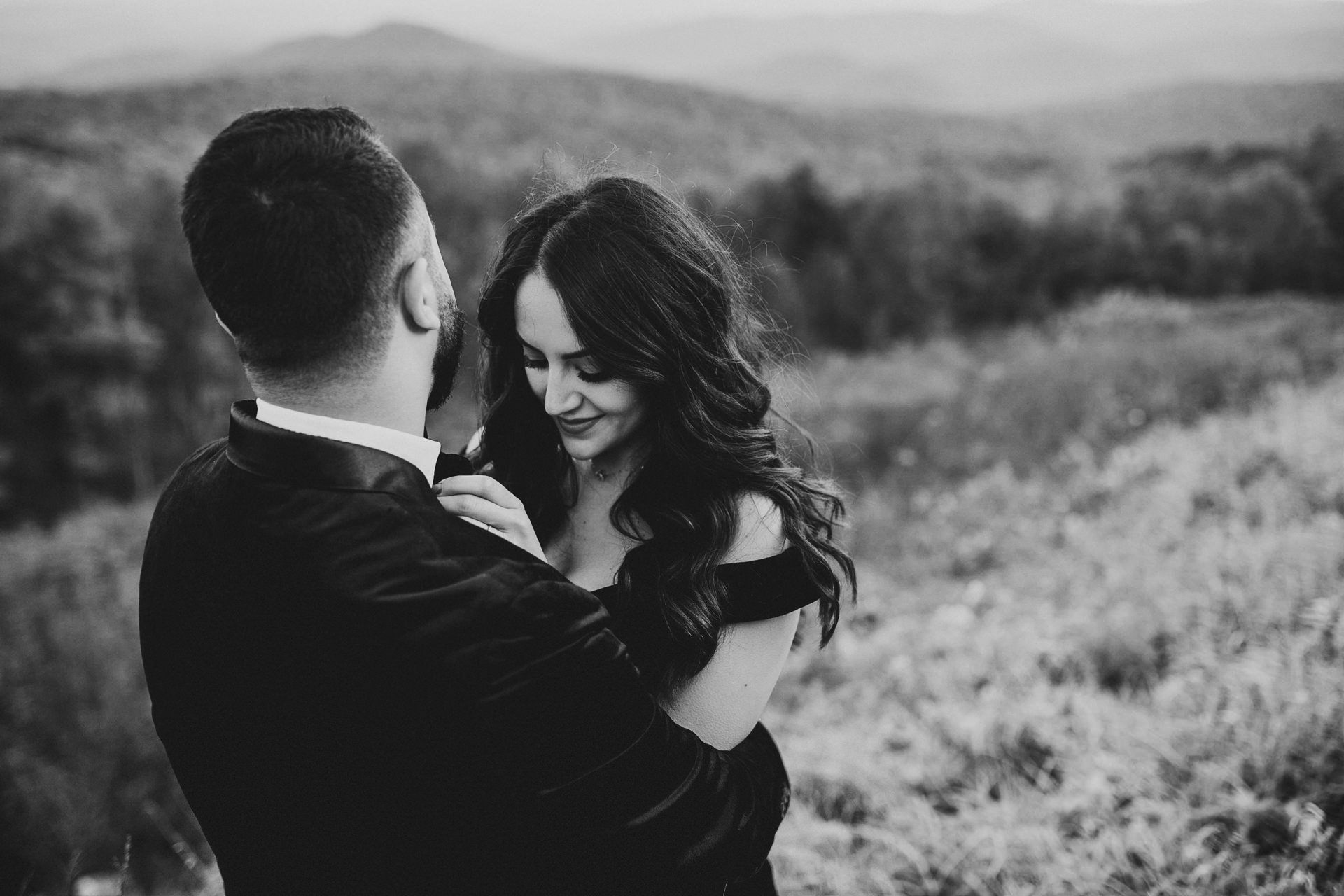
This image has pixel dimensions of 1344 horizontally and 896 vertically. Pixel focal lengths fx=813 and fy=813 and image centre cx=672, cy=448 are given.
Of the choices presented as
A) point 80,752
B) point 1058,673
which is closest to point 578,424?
point 1058,673

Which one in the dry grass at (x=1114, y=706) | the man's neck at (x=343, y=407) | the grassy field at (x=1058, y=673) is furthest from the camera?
the grassy field at (x=1058, y=673)

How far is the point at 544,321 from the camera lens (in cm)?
191

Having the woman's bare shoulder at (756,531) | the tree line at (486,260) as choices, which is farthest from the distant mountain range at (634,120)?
the woman's bare shoulder at (756,531)

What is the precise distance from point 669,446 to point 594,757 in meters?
0.98

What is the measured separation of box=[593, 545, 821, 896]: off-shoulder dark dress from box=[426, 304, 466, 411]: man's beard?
2.38 feet

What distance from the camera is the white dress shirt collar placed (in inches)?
49.2

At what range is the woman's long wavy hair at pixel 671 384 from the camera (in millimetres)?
1882

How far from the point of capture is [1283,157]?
27.9 meters

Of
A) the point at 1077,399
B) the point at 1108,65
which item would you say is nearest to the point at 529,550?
the point at 1077,399

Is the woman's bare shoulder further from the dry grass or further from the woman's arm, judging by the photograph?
the dry grass

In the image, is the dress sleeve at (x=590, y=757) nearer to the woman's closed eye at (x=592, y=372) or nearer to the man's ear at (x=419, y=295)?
the man's ear at (x=419, y=295)

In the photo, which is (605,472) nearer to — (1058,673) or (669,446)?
(669,446)

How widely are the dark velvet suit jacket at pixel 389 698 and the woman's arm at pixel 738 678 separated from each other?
0.41 meters

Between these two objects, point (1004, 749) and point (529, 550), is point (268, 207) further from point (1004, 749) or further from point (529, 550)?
point (1004, 749)
